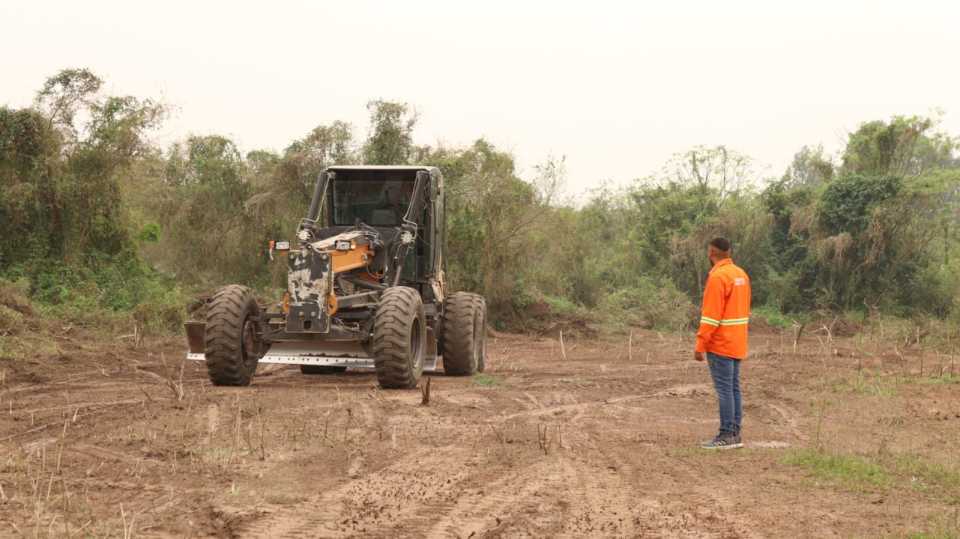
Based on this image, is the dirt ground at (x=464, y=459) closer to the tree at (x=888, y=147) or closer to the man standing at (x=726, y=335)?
the man standing at (x=726, y=335)

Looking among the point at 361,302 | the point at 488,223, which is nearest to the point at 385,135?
the point at 488,223

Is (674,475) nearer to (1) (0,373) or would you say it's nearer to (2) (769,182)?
(1) (0,373)

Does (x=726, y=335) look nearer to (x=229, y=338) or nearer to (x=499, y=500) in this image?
(x=499, y=500)

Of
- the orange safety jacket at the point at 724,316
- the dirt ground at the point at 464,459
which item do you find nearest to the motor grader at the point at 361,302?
the dirt ground at the point at 464,459

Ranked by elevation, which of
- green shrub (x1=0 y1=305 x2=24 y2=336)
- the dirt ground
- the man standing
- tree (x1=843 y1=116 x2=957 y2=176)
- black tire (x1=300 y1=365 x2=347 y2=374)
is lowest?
black tire (x1=300 y1=365 x2=347 y2=374)

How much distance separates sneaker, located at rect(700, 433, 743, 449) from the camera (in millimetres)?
8195

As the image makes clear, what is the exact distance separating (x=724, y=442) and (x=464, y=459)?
233 centimetres

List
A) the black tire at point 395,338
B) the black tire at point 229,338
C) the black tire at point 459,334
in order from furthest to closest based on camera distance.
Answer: the black tire at point 459,334, the black tire at point 229,338, the black tire at point 395,338

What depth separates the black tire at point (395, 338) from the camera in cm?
1098

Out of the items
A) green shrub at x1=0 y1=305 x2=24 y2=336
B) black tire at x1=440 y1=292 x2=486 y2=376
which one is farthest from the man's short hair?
green shrub at x1=0 y1=305 x2=24 y2=336

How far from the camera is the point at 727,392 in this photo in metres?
8.34

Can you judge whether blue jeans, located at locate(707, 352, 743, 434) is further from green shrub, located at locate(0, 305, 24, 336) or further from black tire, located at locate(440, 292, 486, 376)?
green shrub, located at locate(0, 305, 24, 336)

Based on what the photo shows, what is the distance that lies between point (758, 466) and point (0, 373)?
9.67 m

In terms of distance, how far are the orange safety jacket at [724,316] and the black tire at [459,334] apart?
5.43 m
